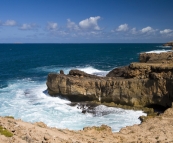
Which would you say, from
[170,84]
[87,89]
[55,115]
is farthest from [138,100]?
[55,115]

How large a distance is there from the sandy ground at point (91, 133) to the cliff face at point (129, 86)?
543cm

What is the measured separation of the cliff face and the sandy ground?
17.8ft

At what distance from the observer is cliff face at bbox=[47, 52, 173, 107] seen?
102 ft

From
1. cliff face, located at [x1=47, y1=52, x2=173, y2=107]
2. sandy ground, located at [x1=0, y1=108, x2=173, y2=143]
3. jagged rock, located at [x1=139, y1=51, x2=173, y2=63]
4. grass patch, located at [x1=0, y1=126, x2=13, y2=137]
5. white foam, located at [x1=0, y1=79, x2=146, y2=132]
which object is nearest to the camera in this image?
grass patch, located at [x1=0, y1=126, x2=13, y2=137]

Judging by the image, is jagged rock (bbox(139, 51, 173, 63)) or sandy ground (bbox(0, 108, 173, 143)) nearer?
sandy ground (bbox(0, 108, 173, 143))

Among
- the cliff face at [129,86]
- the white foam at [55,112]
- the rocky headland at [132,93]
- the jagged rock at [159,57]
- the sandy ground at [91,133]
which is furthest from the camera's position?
the jagged rock at [159,57]

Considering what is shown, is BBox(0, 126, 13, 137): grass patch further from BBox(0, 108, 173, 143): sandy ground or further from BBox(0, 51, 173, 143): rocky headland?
BBox(0, 51, 173, 143): rocky headland

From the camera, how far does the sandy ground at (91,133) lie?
13516mm

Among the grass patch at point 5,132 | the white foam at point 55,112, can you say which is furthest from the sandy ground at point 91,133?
the white foam at point 55,112

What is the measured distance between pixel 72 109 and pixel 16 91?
16.6 metres

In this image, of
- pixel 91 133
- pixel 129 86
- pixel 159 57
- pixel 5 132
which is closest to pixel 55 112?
pixel 129 86

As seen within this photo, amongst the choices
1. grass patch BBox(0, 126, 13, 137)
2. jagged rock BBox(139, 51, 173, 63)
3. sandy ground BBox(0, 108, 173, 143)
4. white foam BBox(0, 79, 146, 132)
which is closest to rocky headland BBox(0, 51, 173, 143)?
sandy ground BBox(0, 108, 173, 143)

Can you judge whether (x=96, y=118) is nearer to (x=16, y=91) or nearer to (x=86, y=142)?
(x=86, y=142)

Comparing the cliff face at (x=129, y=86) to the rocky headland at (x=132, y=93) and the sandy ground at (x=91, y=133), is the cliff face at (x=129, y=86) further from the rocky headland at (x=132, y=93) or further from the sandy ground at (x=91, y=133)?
the sandy ground at (x=91, y=133)
